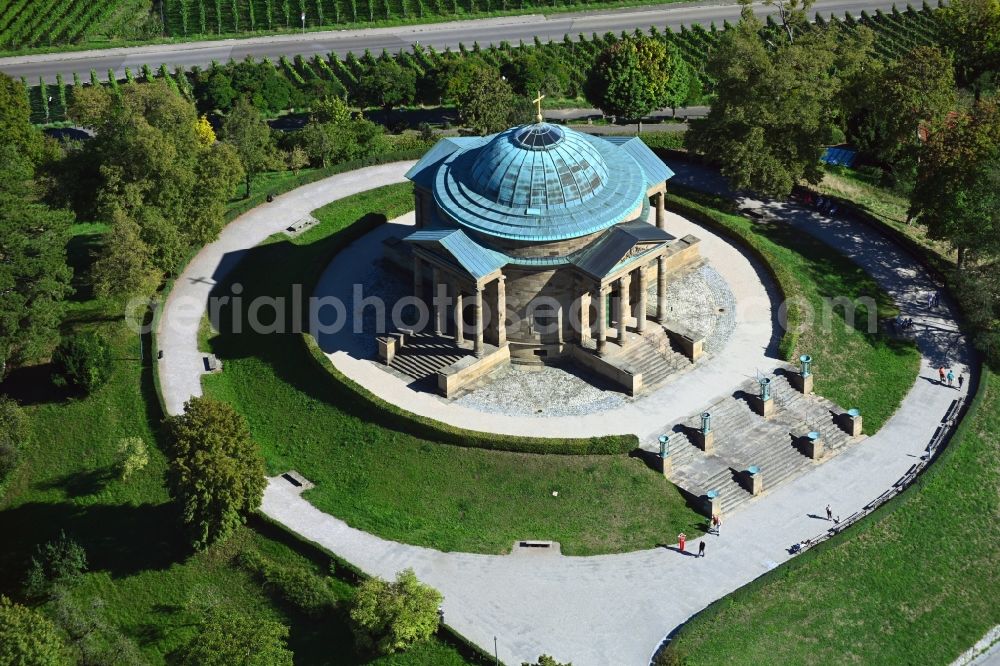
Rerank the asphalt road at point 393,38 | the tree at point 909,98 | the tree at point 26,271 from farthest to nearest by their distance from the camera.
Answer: the asphalt road at point 393,38, the tree at point 909,98, the tree at point 26,271

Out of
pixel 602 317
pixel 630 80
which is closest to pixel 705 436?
pixel 602 317

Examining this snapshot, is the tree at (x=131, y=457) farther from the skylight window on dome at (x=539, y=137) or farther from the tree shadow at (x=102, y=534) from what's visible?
the skylight window on dome at (x=539, y=137)

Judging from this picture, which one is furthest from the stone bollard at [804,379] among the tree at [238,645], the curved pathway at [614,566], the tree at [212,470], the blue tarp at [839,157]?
the tree at [238,645]

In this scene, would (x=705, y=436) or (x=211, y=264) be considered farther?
(x=211, y=264)

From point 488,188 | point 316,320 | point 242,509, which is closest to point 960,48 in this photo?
point 488,188

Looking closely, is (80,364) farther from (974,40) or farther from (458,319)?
(974,40)

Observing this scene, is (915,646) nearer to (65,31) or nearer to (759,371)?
(759,371)

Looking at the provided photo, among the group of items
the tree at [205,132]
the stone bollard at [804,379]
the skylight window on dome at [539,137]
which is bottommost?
the stone bollard at [804,379]
